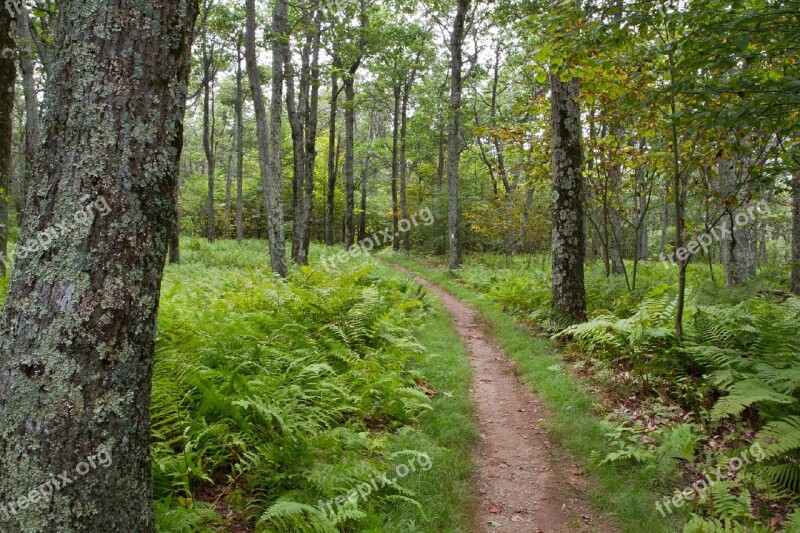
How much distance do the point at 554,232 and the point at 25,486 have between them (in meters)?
8.67

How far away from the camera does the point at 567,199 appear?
9.03m

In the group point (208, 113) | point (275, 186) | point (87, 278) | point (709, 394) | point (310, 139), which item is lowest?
point (709, 394)

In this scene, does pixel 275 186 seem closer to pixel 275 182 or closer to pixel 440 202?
pixel 275 182

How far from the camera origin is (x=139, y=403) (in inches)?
99.3

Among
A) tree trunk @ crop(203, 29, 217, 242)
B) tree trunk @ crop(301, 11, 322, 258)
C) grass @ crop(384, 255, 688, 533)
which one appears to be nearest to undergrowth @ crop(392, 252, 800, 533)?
grass @ crop(384, 255, 688, 533)

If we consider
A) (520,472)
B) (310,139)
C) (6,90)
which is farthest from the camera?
(310,139)

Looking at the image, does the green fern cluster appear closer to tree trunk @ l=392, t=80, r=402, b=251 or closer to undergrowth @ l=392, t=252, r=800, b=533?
undergrowth @ l=392, t=252, r=800, b=533

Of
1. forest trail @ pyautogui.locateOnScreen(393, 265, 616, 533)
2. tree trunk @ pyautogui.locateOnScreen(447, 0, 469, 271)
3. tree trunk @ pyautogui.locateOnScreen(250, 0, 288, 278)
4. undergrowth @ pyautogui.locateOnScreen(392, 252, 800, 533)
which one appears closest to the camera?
undergrowth @ pyautogui.locateOnScreen(392, 252, 800, 533)

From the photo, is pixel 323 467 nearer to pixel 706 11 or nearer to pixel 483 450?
pixel 483 450

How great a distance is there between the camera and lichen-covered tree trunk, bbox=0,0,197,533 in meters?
Answer: 2.29

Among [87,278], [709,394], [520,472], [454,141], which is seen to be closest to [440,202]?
[454,141]

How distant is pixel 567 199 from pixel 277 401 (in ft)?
21.9

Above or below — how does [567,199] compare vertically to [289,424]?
above

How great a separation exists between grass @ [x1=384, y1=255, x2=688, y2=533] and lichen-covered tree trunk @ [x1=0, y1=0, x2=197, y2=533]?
165 inches
